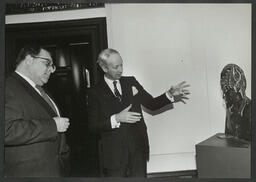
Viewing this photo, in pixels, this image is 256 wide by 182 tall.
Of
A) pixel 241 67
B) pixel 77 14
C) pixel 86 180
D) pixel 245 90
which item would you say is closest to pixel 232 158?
pixel 245 90

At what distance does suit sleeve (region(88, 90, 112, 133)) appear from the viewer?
2262mm

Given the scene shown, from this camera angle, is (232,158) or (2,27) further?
(2,27)

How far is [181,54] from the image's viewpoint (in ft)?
7.39

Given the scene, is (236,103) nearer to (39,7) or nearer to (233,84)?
(233,84)

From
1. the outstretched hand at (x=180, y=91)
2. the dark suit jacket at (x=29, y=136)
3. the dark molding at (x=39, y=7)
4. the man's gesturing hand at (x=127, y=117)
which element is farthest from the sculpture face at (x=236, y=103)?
the dark suit jacket at (x=29, y=136)

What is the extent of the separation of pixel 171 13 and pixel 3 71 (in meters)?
1.23

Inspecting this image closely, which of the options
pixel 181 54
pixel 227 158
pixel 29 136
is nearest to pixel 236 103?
pixel 227 158

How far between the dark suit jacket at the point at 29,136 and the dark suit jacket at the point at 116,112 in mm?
269

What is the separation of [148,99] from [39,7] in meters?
0.99

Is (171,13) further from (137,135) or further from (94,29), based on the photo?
(137,135)

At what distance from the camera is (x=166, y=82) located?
2254mm

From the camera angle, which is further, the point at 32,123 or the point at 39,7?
the point at 39,7

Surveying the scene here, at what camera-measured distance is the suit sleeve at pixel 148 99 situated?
7.42ft

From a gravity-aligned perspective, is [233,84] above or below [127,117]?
above
